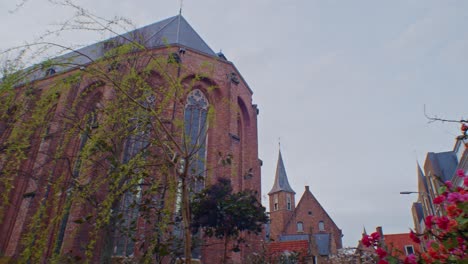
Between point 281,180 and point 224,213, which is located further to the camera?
point 281,180

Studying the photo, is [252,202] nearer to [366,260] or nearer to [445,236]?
[366,260]

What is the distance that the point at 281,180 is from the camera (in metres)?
41.5

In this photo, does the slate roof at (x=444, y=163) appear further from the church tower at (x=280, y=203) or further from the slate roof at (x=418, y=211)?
the church tower at (x=280, y=203)

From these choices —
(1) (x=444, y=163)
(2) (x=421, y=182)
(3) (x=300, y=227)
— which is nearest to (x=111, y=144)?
(1) (x=444, y=163)

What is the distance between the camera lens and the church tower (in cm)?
3838

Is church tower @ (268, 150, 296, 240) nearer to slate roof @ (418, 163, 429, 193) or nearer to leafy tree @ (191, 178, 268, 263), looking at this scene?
slate roof @ (418, 163, 429, 193)

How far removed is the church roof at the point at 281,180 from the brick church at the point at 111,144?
80.8ft

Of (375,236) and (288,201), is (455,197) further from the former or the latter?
(288,201)

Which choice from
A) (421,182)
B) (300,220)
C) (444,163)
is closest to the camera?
(444,163)

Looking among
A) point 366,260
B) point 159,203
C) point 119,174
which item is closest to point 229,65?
point 366,260

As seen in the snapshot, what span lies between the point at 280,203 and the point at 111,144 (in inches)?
1369

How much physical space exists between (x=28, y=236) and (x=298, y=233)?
107ft

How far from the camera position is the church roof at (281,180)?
40.5 m

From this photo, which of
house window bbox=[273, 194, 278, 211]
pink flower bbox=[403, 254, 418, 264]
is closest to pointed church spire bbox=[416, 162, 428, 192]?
house window bbox=[273, 194, 278, 211]
